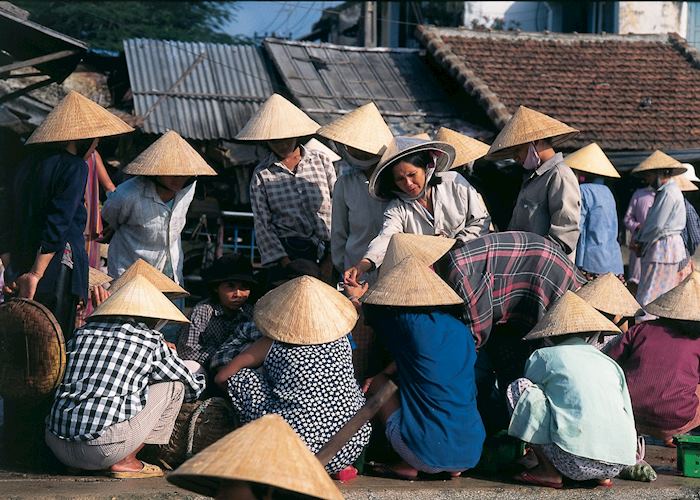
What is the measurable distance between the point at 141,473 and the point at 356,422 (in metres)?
1.11

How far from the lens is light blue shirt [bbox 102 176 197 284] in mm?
6340

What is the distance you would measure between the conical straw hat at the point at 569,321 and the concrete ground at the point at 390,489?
801 millimetres

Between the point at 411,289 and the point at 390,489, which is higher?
the point at 411,289

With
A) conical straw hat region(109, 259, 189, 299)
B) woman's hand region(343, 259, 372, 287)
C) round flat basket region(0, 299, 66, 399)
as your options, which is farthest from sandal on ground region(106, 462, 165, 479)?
woman's hand region(343, 259, 372, 287)

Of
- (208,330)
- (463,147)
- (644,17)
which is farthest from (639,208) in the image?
(644,17)

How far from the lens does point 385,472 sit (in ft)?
17.7

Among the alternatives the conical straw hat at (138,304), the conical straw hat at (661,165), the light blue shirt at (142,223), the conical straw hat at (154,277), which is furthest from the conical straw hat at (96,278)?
the conical straw hat at (661,165)

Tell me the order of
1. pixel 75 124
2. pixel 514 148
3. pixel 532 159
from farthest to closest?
pixel 514 148, pixel 532 159, pixel 75 124

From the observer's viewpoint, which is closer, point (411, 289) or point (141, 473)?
point (141, 473)

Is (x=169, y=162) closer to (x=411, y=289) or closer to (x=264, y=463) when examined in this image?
(x=411, y=289)

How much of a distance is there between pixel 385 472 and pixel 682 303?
1979 mm

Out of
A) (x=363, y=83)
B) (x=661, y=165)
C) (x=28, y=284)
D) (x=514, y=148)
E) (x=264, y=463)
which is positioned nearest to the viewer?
(x=264, y=463)

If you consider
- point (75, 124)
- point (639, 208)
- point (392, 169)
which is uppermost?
point (75, 124)

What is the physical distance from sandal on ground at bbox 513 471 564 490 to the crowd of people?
0.04ft
